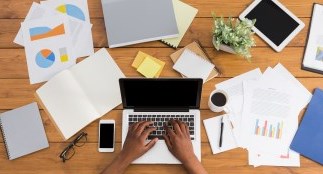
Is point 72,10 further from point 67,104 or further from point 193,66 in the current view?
point 193,66

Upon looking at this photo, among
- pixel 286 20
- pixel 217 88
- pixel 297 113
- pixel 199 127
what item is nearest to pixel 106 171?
pixel 199 127

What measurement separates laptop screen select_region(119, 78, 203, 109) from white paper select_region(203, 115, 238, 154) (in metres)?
0.09

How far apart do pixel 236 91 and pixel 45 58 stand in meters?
0.75

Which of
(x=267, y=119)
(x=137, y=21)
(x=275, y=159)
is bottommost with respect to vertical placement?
(x=275, y=159)

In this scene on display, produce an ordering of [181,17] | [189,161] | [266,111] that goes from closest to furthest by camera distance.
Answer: [189,161] → [266,111] → [181,17]

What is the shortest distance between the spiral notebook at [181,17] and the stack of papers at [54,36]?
33 cm

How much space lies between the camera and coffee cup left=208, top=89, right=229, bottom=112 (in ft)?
4.43

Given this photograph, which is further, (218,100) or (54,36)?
(54,36)

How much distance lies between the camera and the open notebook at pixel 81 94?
137 cm

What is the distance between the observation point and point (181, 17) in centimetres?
151

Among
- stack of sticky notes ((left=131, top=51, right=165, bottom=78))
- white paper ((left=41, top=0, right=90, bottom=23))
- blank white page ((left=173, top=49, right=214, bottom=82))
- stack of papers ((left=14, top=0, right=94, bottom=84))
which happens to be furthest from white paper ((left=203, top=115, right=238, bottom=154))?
white paper ((left=41, top=0, right=90, bottom=23))

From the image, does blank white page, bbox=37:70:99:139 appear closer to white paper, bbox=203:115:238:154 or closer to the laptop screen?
the laptop screen

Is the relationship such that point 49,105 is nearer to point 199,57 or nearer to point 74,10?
point 74,10

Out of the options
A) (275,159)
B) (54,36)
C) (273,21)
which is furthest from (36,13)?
(275,159)
